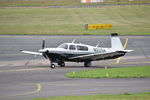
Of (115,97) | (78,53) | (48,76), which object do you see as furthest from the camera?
(78,53)

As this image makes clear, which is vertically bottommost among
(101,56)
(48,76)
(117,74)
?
(48,76)

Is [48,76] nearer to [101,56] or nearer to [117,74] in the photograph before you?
[117,74]

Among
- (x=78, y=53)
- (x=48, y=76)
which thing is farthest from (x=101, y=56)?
(x=48, y=76)

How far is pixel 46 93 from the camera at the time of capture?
2658 cm

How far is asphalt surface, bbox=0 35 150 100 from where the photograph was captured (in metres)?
27.1

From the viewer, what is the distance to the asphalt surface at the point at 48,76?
89.0ft

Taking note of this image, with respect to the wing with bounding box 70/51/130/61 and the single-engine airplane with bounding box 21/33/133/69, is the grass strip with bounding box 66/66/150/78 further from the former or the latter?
the single-engine airplane with bounding box 21/33/133/69

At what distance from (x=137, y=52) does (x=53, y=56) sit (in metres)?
14.7

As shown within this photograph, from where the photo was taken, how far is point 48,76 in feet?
114

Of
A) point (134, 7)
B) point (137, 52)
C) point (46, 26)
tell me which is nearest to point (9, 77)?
point (137, 52)

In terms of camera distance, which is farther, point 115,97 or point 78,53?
point 78,53

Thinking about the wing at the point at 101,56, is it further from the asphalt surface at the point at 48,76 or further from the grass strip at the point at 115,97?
the grass strip at the point at 115,97

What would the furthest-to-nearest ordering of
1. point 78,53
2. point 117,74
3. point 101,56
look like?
point 101,56 → point 78,53 → point 117,74

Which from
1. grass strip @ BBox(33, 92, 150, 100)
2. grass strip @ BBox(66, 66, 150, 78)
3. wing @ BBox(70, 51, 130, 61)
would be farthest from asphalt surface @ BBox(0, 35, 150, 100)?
grass strip @ BBox(33, 92, 150, 100)
